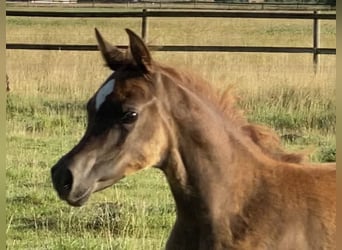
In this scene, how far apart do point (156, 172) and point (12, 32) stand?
55.2 ft

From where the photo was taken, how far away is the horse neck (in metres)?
2.92

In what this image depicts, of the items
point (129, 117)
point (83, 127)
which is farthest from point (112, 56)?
point (83, 127)

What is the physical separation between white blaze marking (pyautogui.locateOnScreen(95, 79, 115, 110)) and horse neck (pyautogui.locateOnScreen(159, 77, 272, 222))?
261mm

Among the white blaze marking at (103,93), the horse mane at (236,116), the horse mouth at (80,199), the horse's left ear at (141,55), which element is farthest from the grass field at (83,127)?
the horse mouth at (80,199)

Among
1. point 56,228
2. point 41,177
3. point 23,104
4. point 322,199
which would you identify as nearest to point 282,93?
point 23,104

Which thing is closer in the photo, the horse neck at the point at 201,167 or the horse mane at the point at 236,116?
the horse neck at the point at 201,167

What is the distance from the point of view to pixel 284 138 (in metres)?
8.33

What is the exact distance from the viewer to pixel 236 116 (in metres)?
3.19

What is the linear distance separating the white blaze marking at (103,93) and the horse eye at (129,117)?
10cm

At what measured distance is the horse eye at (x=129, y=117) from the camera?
111 inches

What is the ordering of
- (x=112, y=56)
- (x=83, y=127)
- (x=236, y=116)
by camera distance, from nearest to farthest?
1. (x=112, y=56)
2. (x=236, y=116)
3. (x=83, y=127)

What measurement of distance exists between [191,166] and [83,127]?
223 inches

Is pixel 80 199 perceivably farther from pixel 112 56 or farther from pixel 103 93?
pixel 112 56

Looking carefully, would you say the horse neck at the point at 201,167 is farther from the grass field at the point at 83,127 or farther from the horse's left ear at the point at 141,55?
the grass field at the point at 83,127
